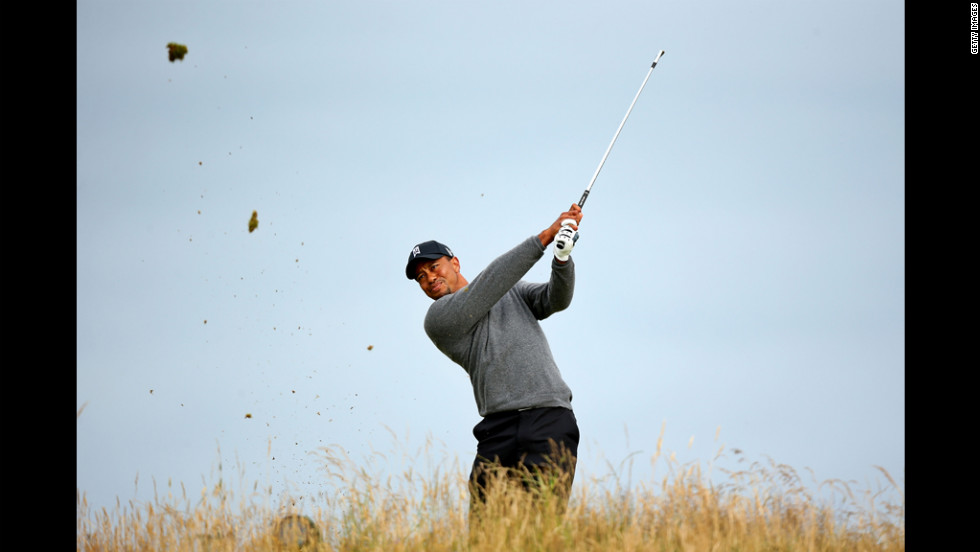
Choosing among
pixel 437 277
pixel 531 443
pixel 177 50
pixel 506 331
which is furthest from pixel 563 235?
pixel 177 50

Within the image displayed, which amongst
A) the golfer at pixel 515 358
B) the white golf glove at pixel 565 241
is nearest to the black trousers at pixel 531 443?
the golfer at pixel 515 358

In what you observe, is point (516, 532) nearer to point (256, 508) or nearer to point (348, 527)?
point (348, 527)

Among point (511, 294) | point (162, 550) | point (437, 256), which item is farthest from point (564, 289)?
point (162, 550)

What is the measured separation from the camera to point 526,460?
217 inches

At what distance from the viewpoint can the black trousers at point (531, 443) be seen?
5461mm

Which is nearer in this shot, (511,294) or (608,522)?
(608,522)

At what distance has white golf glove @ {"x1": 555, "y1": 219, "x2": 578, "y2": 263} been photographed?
18.0 feet

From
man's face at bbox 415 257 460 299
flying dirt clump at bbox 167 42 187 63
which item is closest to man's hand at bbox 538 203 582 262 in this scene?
man's face at bbox 415 257 460 299

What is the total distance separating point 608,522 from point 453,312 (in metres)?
1.23

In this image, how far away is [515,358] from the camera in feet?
18.4

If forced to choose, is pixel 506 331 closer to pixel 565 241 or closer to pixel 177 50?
pixel 565 241

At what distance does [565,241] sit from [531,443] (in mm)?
959

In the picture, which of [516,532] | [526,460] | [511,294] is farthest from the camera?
[511,294]

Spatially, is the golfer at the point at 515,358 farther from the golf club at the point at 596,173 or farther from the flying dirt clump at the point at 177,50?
Answer: the flying dirt clump at the point at 177,50
